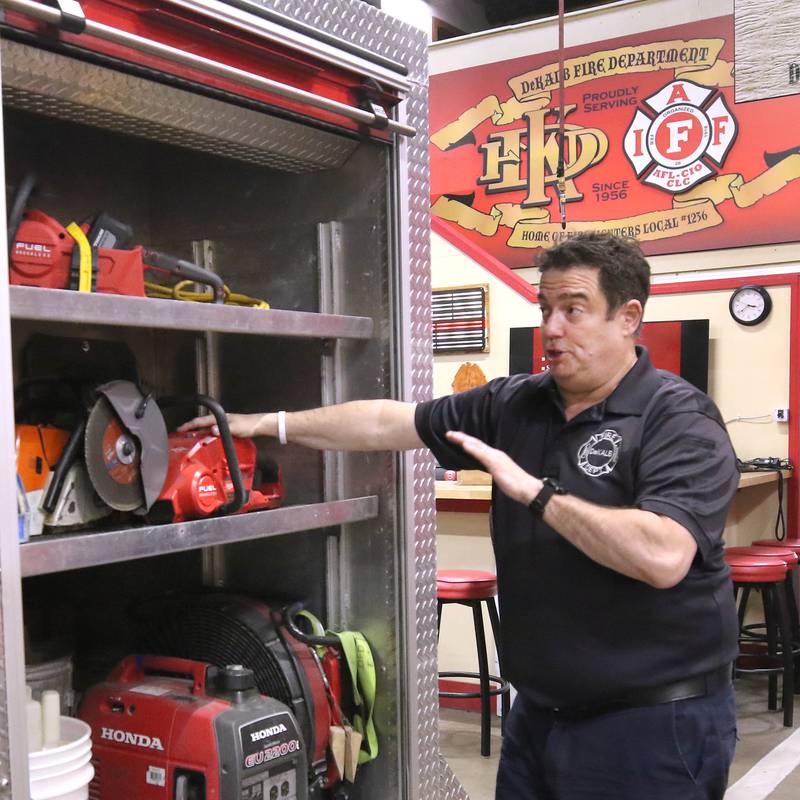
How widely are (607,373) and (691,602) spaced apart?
52 cm

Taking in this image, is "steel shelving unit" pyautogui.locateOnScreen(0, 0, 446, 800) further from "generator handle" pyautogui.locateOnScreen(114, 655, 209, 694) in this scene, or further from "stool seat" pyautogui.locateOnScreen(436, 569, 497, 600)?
"stool seat" pyautogui.locateOnScreen(436, 569, 497, 600)

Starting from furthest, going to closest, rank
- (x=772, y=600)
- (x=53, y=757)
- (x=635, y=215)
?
1. (x=635, y=215)
2. (x=772, y=600)
3. (x=53, y=757)

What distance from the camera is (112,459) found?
78.5 inches

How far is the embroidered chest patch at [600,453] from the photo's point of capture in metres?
2.20

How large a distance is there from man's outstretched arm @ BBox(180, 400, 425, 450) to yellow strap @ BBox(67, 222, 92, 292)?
588 mm

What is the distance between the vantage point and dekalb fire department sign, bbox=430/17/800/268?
23.9 feet

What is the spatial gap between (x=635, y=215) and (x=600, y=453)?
604cm

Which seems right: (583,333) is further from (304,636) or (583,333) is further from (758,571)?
(758,571)

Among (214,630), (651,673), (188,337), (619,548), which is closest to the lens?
(619,548)

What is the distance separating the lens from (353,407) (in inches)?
94.8

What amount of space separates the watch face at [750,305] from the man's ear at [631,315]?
4676 mm

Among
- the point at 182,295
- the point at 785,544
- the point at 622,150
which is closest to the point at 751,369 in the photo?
the point at 785,544

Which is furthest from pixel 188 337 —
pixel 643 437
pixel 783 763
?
pixel 783 763

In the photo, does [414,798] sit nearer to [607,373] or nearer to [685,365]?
[607,373]
